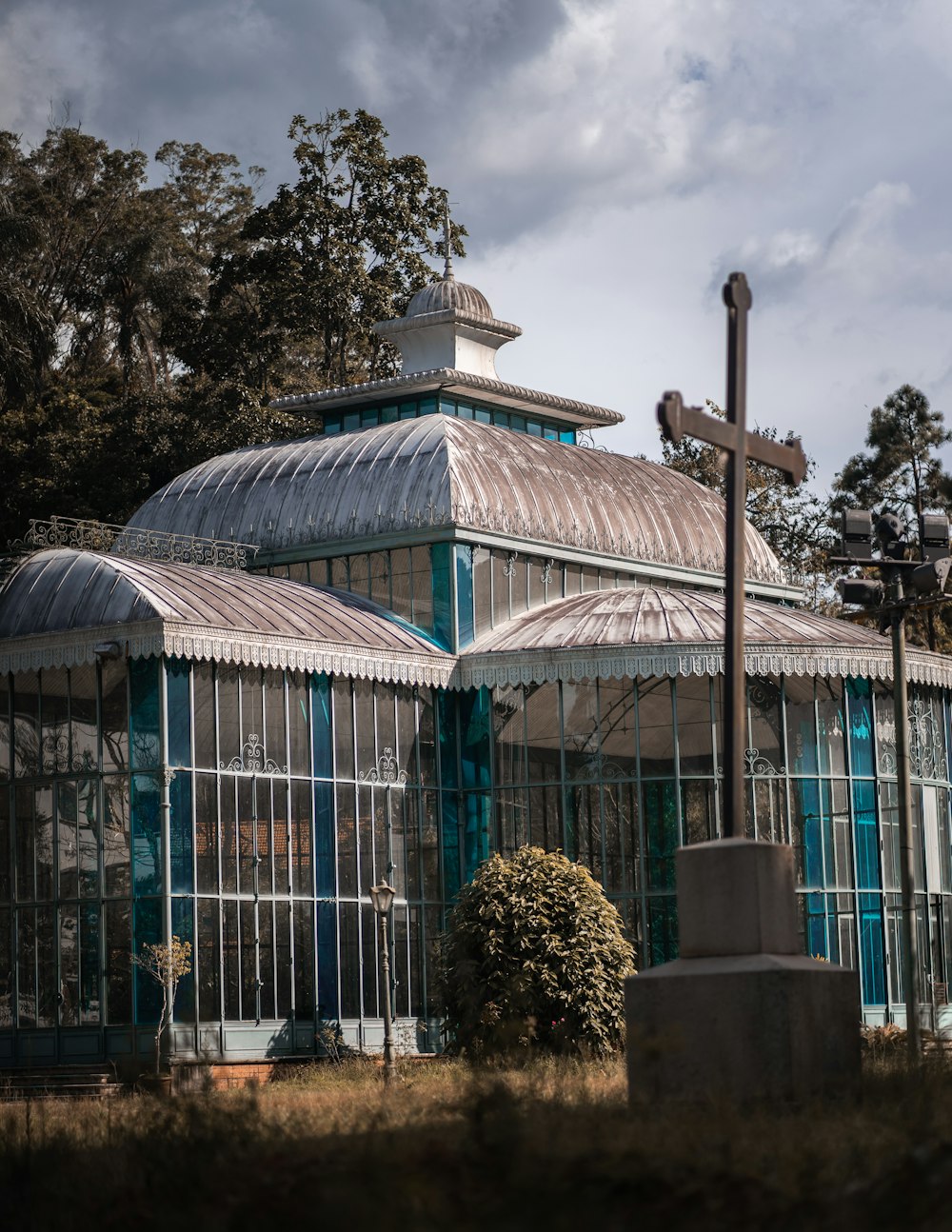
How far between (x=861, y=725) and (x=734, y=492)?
1908 centimetres

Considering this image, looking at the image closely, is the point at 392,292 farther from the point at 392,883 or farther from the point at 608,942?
the point at 608,942

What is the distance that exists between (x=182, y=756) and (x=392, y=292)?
26.4 meters

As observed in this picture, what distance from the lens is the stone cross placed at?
1411 centimetres

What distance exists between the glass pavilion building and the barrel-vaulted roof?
66 mm

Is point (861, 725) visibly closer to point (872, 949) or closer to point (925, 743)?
point (925, 743)

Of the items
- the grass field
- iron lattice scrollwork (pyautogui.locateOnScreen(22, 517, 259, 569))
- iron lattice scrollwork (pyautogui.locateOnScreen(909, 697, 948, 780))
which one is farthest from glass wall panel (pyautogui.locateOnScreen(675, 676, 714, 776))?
the grass field

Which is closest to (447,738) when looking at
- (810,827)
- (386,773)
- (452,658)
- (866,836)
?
(452,658)

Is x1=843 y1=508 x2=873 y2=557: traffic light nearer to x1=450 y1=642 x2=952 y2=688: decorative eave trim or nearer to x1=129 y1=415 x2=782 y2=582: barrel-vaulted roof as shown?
x1=450 y1=642 x2=952 y2=688: decorative eave trim

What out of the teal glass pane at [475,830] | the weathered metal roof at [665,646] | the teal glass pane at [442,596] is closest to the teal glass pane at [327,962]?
the teal glass pane at [475,830]

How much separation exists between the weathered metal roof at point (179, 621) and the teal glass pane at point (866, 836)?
671 cm

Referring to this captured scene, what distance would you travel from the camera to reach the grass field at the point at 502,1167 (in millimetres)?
9586

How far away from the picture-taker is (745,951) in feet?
45.1

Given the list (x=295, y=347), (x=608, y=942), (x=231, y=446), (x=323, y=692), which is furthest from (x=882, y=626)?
(x=295, y=347)

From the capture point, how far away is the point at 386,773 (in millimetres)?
32531
